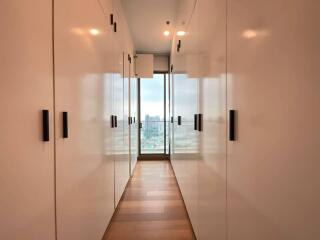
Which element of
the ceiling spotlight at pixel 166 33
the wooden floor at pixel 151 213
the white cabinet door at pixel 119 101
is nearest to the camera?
the wooden floor at pixel 151 213

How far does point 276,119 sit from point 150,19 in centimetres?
431

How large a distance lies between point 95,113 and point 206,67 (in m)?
1.05

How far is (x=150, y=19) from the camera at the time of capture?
182 inches

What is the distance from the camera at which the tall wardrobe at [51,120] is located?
2.97ft

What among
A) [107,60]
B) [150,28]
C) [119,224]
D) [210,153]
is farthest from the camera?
[150,28]

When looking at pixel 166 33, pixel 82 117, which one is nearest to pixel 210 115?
pixel 82 117

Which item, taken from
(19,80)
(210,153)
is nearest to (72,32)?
(19,80)

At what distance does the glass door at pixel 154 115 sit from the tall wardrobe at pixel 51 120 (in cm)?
485

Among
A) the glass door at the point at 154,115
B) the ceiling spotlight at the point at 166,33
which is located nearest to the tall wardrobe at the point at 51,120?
the ceiling spotlight at the point at 166,33

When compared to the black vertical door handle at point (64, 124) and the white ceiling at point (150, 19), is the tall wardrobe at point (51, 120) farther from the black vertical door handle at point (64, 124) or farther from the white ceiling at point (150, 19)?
the white ceiling at point (150, 19)

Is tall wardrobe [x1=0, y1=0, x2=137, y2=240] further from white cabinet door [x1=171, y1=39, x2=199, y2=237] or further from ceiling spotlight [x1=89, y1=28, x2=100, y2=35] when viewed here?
white cabinet door [x1=171, y1=39, x2=199, y2=237]

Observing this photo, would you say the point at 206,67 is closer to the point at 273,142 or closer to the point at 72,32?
the point at 72,32

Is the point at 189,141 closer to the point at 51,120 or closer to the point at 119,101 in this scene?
the point at 119,101

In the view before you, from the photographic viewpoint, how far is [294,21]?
2.39 feet
